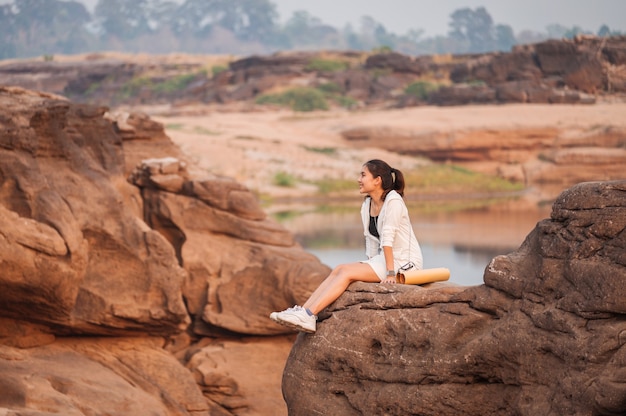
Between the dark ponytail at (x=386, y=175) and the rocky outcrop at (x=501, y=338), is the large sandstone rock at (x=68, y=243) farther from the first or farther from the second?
the dark ponytail at (x=386, y=175)

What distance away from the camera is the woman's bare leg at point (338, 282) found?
7.77 meters

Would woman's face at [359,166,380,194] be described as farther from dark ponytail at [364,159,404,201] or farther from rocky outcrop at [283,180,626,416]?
rocky outcrop at [283,180,626,416]

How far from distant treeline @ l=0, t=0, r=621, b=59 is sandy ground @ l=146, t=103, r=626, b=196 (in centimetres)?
4972

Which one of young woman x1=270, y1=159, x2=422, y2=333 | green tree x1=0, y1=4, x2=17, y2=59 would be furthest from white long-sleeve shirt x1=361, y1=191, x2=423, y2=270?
green tree x1=0, y1=4, x2=17, y2=59

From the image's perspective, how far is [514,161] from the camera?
1586 inches

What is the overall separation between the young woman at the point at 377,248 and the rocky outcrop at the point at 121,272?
2.39 metres

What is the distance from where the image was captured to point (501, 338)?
21.9 ft

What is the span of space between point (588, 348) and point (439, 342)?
1.19 metres

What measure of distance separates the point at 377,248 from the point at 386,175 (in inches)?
22.4

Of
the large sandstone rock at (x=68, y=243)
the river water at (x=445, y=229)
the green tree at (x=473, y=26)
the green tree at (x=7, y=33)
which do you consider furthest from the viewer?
the green tree at (x=473, y=26)

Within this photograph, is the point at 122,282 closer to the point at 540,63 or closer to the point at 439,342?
the point at 439,342

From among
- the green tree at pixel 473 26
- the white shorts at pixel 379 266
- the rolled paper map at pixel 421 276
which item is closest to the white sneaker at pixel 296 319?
the white shorts at pixel 379 266

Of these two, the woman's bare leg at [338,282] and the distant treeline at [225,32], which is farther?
the distant treeline at [225,32]

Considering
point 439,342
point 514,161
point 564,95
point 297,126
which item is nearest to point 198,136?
point 297,126
